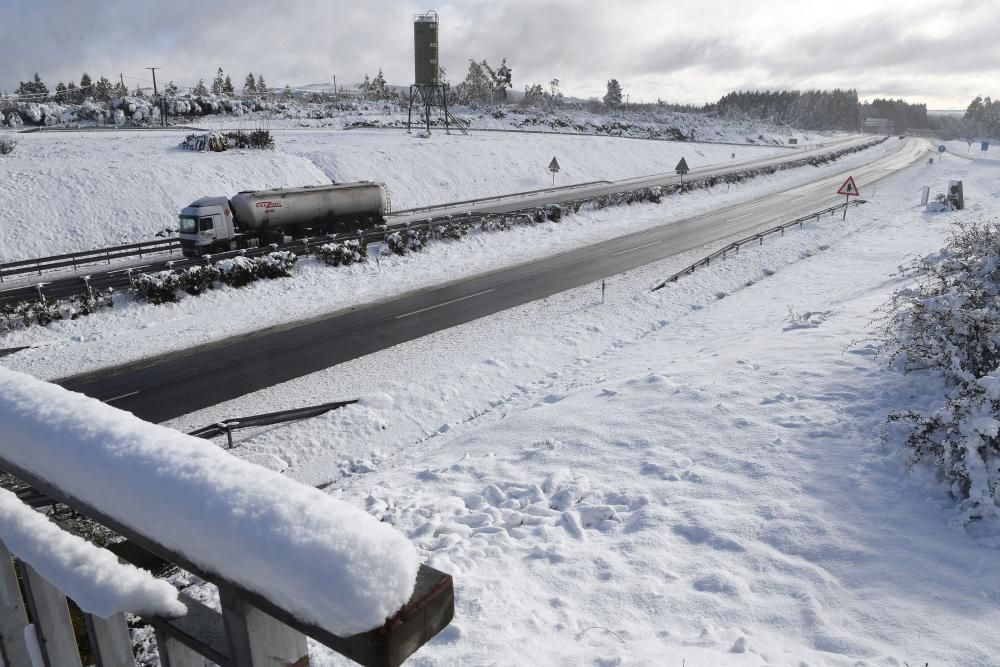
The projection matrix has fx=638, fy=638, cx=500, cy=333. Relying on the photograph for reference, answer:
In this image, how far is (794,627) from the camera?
603 cm

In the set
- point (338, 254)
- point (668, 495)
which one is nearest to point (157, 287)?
point (338, 254)

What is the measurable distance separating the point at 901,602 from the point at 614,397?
6969 millimetres

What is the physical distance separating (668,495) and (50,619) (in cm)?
752

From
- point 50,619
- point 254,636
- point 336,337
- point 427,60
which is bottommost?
point 336,337

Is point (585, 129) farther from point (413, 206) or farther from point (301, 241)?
point (301, 241)

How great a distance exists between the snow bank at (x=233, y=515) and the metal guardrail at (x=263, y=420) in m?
12.2

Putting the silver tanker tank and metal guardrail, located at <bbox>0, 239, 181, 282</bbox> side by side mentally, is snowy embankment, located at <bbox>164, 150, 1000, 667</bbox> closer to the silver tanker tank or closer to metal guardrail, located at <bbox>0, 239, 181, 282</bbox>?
the silver tanker tank

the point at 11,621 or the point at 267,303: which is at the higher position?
the point at 11,621

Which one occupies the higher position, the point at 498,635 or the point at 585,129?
the point at 585,129

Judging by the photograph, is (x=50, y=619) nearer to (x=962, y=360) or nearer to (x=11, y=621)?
(x=11, y=621)

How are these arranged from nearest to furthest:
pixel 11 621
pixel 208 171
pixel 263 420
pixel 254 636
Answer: pixel 254 636, pixel 11 621, pixel 263 420, pixel 208 171

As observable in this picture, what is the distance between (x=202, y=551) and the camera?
1634mm

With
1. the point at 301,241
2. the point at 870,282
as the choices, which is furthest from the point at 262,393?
the point at 870,282

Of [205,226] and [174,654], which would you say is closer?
[174,654]
